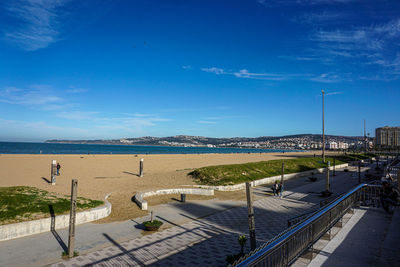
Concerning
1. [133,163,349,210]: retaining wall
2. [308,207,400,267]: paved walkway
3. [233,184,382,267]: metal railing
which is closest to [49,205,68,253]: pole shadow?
[133,163,349,210]: retaining wall

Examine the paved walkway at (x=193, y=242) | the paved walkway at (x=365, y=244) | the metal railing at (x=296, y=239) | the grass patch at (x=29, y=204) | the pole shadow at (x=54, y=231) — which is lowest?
the paved walkway at (x=193, y=242)

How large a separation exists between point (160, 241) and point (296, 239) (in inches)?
246

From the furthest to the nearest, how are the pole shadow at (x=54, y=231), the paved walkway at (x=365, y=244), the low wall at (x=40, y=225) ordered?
the low wall at (x=40, y=225), the pole shadow at (x=54, y=231), the paved walkway at (x=365, y=244)

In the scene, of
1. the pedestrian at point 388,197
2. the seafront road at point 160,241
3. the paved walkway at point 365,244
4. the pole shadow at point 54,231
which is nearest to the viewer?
the paved walkway at point 365,244

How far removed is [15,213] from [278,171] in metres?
27.5

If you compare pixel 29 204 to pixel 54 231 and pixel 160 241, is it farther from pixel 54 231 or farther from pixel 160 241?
pixel 160 241

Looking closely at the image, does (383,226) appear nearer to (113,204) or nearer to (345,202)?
(345,202)

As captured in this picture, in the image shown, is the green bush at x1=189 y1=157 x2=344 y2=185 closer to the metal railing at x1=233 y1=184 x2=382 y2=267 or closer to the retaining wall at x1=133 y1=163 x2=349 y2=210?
the retaining wall at x1=133 y1=163 x2=349 y2=210

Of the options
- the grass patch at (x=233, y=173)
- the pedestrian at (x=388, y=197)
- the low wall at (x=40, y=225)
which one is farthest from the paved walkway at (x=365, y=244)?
the grass patch at (x=233, y=173)

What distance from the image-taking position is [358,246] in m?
6.16

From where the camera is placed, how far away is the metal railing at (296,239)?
4.02m

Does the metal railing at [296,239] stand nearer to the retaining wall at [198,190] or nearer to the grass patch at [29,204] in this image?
the grass patch at [29,204]

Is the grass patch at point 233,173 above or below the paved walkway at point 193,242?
above

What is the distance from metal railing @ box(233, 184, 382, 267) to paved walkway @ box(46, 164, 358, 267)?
293cm
